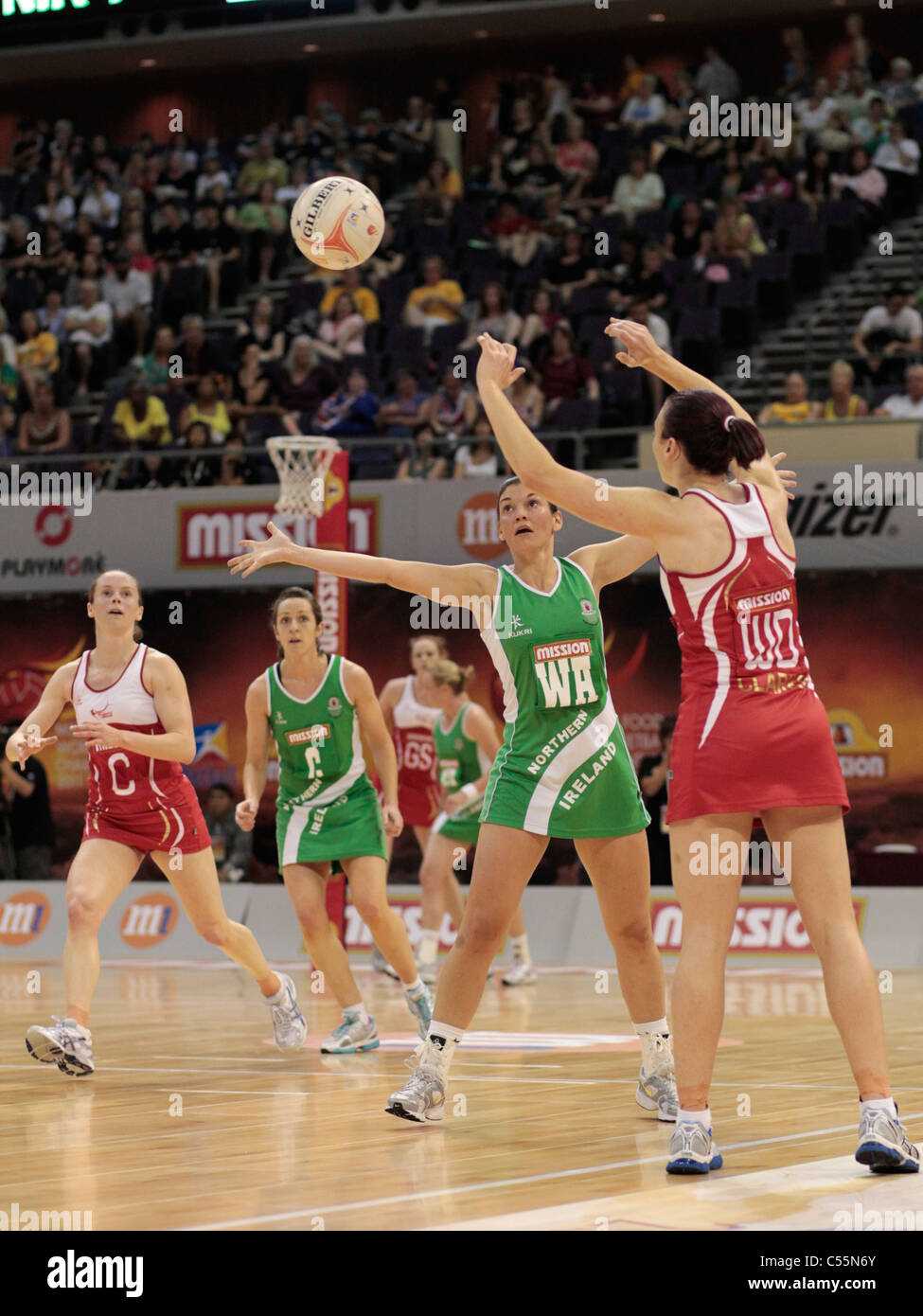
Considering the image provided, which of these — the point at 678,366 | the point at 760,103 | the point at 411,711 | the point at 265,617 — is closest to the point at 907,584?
the point at 411,711

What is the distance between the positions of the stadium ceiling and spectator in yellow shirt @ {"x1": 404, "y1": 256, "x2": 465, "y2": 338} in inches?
203

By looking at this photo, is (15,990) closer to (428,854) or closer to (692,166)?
(428,854)

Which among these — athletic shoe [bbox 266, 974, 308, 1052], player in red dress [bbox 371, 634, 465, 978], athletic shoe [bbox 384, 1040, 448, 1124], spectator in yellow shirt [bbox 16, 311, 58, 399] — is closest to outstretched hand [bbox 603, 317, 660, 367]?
athletic shoe [bbox 384, 1040, 448, 1124]

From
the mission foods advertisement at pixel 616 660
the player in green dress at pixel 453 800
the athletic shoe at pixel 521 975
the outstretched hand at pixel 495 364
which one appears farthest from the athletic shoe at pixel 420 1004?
the mission foods advertisement at pixel 616 660

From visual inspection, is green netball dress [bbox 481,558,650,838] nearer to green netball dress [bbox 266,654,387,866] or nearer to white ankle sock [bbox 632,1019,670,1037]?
white ankle sock [bbox 632,1019,670,1037]

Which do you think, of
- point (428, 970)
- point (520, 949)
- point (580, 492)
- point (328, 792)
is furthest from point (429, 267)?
point (580, 492)

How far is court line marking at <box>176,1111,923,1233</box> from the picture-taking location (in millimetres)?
4504

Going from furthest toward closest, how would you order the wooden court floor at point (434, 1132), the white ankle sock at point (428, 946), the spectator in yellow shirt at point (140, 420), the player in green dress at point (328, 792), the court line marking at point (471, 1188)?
1. the spectator in yellow shirt at point (140, 420)
2. the white ankle sock at point (428, 946)
3. the player in green dress at point (328, 792)
4. the wooden court floor at point (434, 1132)
5. the court line marking at point (471, 1188)

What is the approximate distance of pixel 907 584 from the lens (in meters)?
16.9

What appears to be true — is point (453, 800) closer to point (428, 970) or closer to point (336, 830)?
point (428, 970)

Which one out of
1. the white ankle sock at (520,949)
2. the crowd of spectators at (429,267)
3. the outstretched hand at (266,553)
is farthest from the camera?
the crowd of spectators at (429,267)

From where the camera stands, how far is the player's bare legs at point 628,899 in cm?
659

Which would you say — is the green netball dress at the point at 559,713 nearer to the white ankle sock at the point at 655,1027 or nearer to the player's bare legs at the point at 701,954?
the white ankle sock at the point at 655,1027
